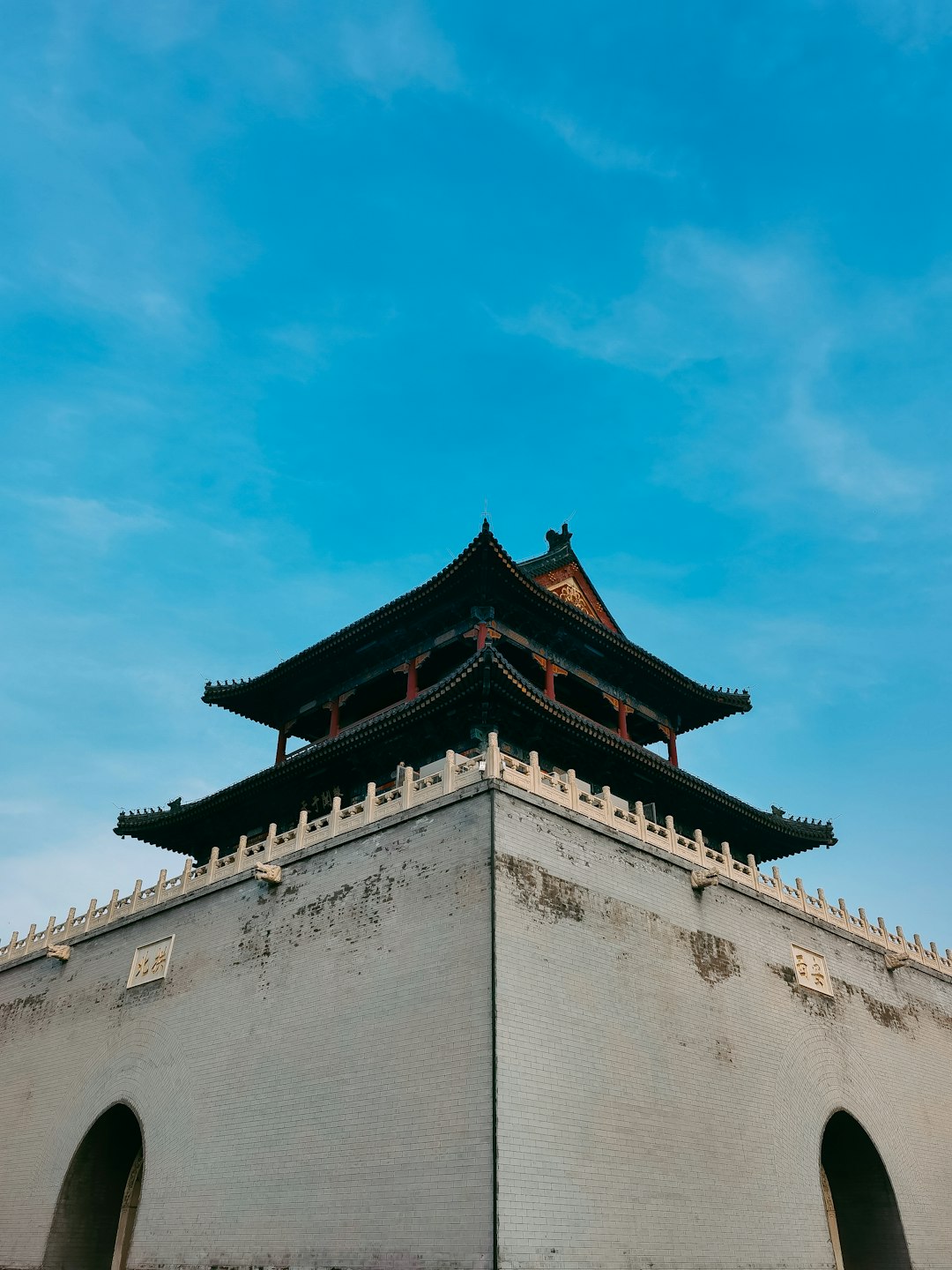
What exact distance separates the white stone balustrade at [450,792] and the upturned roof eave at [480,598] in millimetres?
4666

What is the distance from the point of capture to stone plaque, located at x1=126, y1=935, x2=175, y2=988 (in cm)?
2127

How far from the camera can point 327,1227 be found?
15.0 meters

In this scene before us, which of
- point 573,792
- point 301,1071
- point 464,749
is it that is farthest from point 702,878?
point 301,1071

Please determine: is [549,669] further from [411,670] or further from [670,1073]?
[670,1073]

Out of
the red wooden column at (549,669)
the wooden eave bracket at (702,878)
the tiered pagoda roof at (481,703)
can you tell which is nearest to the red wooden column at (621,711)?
the tiered pagoda roof at (481,703)

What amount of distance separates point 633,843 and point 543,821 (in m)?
2.39

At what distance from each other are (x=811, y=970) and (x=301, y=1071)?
1109 centimetres

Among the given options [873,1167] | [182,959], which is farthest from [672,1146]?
[182,959]

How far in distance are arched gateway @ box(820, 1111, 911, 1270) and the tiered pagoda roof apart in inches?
303

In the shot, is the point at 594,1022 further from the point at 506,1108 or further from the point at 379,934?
the point at 379,934

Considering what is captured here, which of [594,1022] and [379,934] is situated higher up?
[379,934]

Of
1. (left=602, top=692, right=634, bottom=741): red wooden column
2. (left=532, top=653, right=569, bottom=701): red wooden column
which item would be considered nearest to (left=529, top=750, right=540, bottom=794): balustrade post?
(left=532, top=653, right=569, bottom=701): red wooden column

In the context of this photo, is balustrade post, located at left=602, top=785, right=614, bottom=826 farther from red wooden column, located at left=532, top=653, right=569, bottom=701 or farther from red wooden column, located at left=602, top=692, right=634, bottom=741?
red wooden column, located at left=602, top=692, right=634, bottom=741

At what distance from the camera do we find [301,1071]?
55.3 ft
